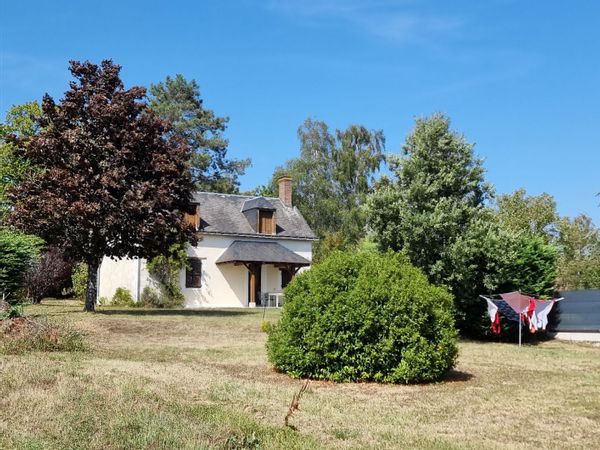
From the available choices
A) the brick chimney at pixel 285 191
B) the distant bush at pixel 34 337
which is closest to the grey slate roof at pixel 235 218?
the brick chimney at pixel 285 191

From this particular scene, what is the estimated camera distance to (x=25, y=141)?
68.2ft

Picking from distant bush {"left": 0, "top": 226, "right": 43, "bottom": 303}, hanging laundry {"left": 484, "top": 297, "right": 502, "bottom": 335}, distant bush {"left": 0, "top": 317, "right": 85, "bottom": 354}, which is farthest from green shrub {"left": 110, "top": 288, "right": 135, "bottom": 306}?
distant bush {"left": 0, "top": 317, "right": 85, "bottom": 354}

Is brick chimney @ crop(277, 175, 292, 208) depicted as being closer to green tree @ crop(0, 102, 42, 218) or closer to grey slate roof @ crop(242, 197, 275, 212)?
grey slate roof @ crop(242, 197, 275, 212)

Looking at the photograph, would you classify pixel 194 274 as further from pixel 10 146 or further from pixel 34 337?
pixel 34 337

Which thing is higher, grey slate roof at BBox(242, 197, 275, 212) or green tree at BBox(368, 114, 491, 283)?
grey slate roof at BBox(242, 197, 275, 212)

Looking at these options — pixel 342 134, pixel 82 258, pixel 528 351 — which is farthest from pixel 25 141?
pixel 342 134

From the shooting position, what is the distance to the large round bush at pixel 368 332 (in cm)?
963

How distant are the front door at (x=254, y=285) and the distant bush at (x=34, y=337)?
73.1ft

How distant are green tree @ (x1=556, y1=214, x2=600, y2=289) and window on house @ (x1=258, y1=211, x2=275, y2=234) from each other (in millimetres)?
15133

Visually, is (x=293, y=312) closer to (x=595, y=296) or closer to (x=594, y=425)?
(x=594, y=425)

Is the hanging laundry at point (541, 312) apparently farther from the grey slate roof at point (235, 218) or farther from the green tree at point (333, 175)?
the green tree at point (333, 175)

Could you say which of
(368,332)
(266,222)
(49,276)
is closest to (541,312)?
(368,332)

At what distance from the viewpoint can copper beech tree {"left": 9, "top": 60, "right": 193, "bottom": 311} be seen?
19.4m

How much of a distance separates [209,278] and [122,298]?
4541mm
